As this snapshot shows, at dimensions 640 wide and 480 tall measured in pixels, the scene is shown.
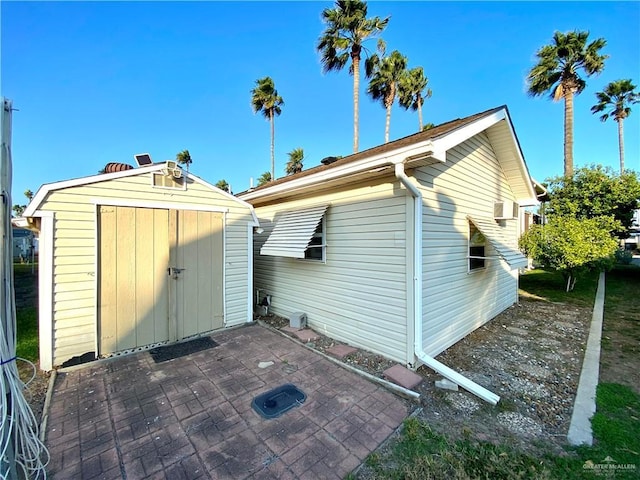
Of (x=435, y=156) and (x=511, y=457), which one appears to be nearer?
(x=511, y=457)

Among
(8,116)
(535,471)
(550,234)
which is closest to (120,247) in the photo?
(8,116)

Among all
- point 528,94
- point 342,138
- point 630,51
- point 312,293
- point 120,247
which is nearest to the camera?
point 120,247

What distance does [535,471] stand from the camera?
2172 mm

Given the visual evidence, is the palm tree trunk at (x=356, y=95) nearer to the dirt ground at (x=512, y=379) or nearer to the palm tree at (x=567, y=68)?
the palm tree at (x=567, y=68)

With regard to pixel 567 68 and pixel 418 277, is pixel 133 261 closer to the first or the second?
pixel 418 277

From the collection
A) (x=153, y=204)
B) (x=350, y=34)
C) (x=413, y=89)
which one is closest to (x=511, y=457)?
(x=153, y=204)

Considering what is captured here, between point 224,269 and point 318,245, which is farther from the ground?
point 318,245

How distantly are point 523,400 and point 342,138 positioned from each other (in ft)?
54.1

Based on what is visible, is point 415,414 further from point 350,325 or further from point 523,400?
point 350,325

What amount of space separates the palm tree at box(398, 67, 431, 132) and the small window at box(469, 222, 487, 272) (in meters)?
15.2

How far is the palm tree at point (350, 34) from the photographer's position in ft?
41.7

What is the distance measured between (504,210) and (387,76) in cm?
1404

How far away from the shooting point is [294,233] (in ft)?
17.8

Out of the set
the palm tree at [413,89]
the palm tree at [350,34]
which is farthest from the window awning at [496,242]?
the palm tree at [413,89]
